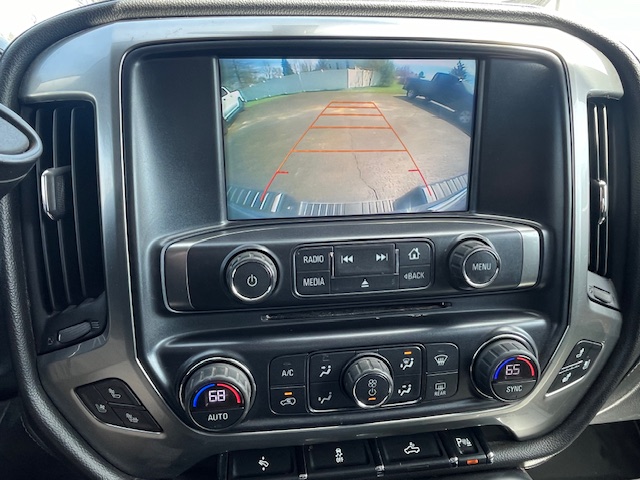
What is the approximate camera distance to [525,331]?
102cm

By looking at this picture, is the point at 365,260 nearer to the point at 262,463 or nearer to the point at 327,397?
the point at 327,397

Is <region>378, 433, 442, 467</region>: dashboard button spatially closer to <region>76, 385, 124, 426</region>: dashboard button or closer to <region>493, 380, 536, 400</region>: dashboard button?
<region>493, 380, 536, 400</region>: dashboard button

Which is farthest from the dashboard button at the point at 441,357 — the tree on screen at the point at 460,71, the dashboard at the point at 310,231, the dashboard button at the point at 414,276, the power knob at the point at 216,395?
the tree on screen at the point at 460,71

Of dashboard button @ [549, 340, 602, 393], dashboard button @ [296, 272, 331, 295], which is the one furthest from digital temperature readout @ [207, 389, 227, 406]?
dashboard button @ [549, 340, 602, 393]

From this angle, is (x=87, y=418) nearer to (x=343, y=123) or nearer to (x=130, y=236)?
(x=130, y=236)

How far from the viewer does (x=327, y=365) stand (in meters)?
0.96

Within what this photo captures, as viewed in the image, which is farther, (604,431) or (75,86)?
(604,431)

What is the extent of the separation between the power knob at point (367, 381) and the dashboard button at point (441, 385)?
0.30ft

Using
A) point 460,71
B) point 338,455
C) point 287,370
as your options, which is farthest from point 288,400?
point 460,71

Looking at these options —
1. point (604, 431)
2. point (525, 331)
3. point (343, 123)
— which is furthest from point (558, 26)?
point (604, 431)

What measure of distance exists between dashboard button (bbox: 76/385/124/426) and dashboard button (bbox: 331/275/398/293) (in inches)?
17.6

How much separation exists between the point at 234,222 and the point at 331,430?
43 cm

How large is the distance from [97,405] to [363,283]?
20.2 inches

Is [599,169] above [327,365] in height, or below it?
above
